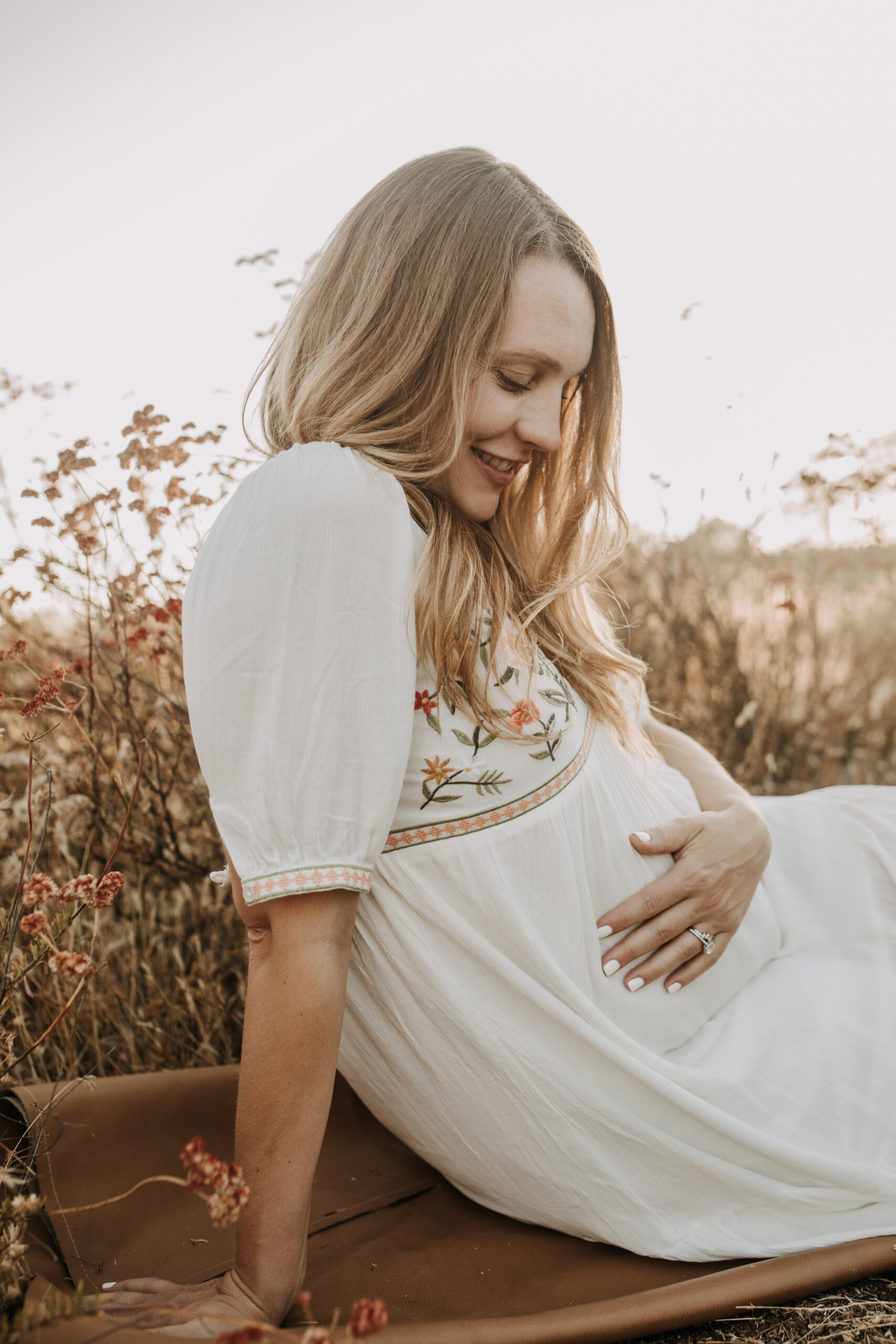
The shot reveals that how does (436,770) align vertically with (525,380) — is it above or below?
below

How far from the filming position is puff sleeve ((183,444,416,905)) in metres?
1.09

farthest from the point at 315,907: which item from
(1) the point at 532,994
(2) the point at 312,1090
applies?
(1) the point at 532,994

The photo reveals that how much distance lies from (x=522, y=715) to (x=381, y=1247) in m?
0.89

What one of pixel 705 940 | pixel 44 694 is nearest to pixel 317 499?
pixel 44 694

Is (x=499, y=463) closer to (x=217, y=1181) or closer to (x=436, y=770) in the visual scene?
(x=436, y=770)

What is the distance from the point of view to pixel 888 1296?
131cm

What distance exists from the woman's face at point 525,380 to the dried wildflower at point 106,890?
2.48 feet

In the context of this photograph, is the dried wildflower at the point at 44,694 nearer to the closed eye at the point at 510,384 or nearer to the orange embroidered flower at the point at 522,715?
the orange embroidered flower at the point at 522,715

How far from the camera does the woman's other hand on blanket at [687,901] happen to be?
1.44 m

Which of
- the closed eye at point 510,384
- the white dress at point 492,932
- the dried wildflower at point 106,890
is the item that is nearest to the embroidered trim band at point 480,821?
the white dress at point 492,932

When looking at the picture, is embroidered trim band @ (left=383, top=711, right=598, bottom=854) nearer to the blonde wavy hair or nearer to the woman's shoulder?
the blonde wavy hair

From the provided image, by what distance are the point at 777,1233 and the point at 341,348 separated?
1.50m

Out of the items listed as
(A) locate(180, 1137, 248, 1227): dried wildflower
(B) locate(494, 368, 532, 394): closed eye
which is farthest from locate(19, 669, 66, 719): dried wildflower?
(B) locate(494, 368, 532, 394): closed eye

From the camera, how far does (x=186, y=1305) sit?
3.54 feet
